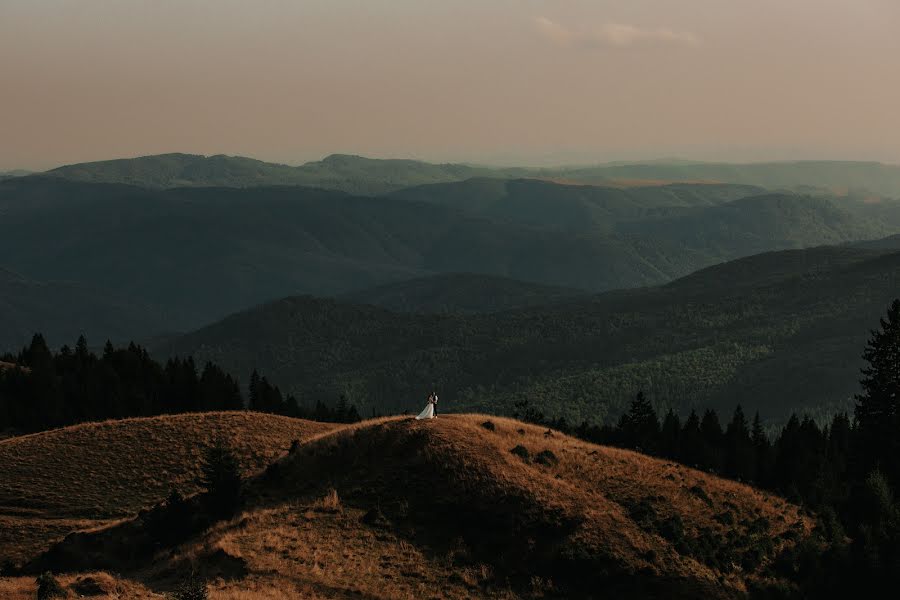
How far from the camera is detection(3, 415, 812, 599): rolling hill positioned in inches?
1807

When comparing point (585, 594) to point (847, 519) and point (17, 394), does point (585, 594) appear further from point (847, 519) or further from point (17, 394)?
point (17, 394)

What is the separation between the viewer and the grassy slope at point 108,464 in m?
64.8

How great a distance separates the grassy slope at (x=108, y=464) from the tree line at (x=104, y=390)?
3867 cm

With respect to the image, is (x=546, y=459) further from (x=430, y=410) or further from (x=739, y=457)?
(x=739, y=457)

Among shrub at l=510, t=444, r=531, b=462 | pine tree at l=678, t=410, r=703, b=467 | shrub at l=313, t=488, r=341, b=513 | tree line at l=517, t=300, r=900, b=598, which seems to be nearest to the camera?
tree line at l=517, t=300, r=900, b=598

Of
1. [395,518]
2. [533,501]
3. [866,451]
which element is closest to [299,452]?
[395,518]

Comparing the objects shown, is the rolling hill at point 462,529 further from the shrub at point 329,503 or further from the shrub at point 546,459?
the shrub at point 546,459

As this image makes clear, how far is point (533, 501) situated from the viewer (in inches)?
2090

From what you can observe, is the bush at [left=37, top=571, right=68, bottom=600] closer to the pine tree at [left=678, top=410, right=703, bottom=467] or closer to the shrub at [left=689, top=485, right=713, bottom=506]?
the shrub at [left=689, top=485, right=713, bottom=506]

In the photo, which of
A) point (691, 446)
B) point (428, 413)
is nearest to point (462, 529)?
point (428, 413)

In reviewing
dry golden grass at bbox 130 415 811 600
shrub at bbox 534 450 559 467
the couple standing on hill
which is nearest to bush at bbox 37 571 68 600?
dry golden grass at bbox 130 415 811 600

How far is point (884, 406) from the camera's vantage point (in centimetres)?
8238

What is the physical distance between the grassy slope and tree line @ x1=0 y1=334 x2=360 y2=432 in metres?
38.7

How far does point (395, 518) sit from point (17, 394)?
3404 inches
